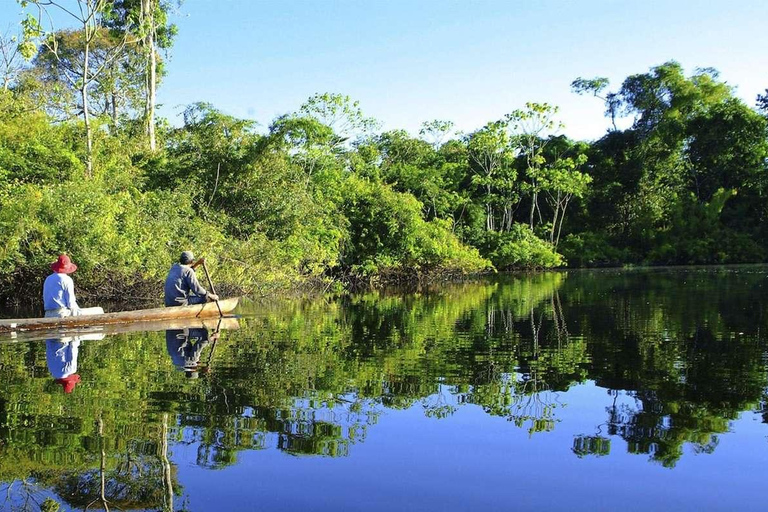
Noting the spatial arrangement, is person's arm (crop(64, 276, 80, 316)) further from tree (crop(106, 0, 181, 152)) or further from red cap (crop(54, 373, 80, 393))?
tree (crop(106, 0, 181, 152))

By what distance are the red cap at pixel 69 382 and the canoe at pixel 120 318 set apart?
401 centimetres

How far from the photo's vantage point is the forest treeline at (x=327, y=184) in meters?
18.5

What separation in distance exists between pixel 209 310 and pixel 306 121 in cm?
1223

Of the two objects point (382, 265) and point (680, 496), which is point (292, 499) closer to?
point (680, 496)

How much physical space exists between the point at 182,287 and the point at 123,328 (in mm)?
1655

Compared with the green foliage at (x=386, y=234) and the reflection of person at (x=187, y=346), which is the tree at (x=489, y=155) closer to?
the green foliage at (x=386, y=234)

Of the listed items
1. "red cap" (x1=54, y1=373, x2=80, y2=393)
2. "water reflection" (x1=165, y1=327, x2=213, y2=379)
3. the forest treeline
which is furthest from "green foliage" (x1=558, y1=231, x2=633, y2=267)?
"red cap" (x1=54, y1=373, x2=80, y2=393)

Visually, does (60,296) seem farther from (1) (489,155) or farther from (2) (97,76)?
(1) (489,155)

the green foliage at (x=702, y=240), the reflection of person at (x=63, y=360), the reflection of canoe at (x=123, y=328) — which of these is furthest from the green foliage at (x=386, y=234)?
the green foliage at (x=702, y=240)

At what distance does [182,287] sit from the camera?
14141 millimetres

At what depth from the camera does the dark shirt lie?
14.0 m

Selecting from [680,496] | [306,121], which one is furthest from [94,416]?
[306,121]

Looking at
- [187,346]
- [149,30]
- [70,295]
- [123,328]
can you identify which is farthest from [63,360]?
[149,30]

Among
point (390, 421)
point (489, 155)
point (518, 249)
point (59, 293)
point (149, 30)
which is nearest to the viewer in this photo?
point (390, 421)
